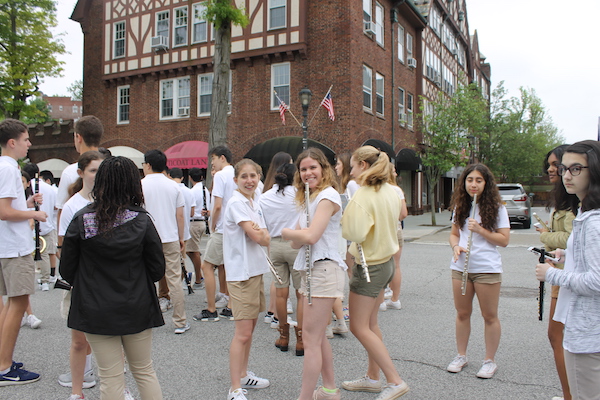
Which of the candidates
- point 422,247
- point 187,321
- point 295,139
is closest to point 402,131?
point 295,139

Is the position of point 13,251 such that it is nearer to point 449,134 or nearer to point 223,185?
point 223,185

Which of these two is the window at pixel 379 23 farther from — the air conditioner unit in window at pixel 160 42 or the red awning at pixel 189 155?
the air conditioner unit in window at pixel 160 42

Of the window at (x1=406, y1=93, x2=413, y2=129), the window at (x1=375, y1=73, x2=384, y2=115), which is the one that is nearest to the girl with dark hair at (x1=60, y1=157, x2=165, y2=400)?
the window at (x1=375, y1=73, x2=384, y2=115)

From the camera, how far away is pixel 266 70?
19891mm

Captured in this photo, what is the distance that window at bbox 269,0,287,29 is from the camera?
19141 mm

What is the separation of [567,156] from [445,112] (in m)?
19.6

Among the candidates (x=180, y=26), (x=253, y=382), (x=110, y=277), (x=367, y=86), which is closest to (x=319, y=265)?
(x=253, y=382)

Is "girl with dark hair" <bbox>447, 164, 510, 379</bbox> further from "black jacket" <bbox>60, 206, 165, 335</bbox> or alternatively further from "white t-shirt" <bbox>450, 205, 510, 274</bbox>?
"black jacket" <bbox>60, 206, 165, 335</bbox>

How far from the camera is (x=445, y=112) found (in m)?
21.0

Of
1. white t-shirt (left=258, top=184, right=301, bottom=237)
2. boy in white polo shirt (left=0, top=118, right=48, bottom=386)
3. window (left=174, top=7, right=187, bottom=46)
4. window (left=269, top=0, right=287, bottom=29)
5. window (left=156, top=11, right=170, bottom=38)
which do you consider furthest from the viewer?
window (left=156, top=11, right=170, bottom=38)

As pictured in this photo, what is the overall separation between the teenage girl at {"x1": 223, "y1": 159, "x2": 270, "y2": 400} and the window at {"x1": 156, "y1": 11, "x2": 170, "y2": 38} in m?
20.8

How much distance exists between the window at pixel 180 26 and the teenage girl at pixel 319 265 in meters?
20.4

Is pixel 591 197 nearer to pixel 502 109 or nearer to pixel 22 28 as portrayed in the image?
pixel 22 28

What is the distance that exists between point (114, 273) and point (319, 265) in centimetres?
134
